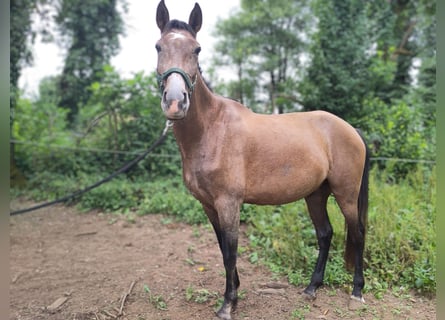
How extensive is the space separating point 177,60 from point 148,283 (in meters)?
2.33


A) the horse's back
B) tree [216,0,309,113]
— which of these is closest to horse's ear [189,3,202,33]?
the horse's back

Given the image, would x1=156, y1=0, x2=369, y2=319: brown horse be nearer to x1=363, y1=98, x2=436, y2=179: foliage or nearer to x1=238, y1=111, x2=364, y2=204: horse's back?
x1=238, y1=111, x2=364, y2=204: horse's back

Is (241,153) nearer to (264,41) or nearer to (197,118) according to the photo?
(197,118)

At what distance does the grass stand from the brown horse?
0.52 metres

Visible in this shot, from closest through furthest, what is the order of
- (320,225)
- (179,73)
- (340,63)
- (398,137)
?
1. (179,73)
2. (320,225)
3. (398,137)
4. (340,63)

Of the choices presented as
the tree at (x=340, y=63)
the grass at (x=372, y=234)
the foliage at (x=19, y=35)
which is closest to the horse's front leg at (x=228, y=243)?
the grass at (x=372, y=234)

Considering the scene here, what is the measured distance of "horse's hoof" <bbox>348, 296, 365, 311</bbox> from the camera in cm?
278

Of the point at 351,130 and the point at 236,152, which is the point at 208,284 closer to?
the point at 236,152

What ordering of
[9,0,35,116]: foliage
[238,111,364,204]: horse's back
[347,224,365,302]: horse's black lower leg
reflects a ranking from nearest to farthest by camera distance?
1. [238,111,364,204]: horse's back
2. [347,224,365,302]: horse's black lower leg
3. [9,0,35,116]: foliage

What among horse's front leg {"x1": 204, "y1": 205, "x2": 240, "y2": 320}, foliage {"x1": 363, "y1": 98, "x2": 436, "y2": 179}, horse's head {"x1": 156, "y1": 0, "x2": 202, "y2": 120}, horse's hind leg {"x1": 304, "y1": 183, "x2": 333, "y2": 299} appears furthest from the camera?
foliage {"x1": 363, "y1": 98, "x2": 436, "y2": 179}

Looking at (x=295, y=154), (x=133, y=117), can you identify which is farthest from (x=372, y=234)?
(x=133, y=117)

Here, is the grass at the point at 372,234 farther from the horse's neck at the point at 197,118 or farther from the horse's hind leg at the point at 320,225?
the horse's neck at the point at 197,118

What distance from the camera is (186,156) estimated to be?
2447mm

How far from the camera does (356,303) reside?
2824 mm
